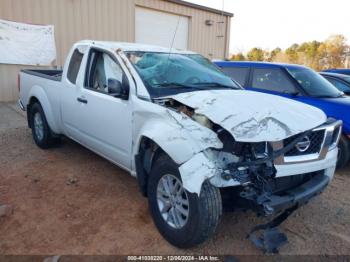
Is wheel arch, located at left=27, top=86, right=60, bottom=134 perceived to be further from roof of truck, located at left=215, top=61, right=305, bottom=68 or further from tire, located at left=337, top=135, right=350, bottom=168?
tire, located at left=337, top=135, right=350, bottom=168

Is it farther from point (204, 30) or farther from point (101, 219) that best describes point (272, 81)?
point (204, 30)

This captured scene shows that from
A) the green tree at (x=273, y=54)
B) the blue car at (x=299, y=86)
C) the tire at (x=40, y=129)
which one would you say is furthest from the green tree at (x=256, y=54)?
the tire at (x=40, y=129)

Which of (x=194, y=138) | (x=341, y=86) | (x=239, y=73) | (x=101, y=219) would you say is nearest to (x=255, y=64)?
(x=239, y=73)

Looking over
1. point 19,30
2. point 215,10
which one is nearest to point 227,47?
point 215,10

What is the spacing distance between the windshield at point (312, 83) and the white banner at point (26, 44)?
26.0 ft

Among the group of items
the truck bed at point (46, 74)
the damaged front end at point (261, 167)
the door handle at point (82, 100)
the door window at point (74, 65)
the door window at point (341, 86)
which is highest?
the door window at point (74, 65)

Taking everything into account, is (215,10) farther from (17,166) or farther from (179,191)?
(179,191)

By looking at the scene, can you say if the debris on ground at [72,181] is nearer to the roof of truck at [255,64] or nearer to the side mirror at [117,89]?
the side mirror at [117,89]

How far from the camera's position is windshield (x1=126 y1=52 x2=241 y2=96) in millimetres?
3285

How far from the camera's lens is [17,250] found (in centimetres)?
262

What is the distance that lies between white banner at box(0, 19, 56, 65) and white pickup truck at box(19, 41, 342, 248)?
6639 millimetres

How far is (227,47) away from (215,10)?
204 cm

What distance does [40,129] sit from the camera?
5.22 metres

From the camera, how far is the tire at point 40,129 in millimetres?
5043
